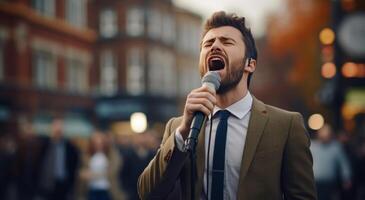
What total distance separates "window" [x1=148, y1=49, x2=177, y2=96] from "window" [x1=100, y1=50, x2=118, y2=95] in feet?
8.80

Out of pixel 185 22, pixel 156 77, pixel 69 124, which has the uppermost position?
pixel 185 22

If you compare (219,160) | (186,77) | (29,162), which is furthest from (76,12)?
(219,160)

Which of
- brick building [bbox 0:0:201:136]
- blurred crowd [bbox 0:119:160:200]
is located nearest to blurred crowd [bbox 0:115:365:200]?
blurred crowd [bbox 0:119:160:200]

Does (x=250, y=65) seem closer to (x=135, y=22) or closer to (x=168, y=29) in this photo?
(x=135, y=22)

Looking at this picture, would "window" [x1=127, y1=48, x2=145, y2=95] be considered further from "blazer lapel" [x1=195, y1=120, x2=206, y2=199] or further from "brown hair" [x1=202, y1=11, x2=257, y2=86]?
"blazer lapel" [x1=195, y1=120, x2=206, y2=199]

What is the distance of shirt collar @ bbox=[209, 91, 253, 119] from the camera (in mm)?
2744

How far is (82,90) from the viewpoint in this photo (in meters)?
34.9

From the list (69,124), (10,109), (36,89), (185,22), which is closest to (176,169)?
(10,109)

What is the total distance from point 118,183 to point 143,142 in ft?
6.64

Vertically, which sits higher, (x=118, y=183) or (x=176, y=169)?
(x=176, y=169)

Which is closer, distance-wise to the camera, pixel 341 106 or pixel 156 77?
pixel 341 106

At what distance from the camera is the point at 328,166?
31.0 ft

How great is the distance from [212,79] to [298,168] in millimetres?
544

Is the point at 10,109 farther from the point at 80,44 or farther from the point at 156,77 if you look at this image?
the point at 156,77
